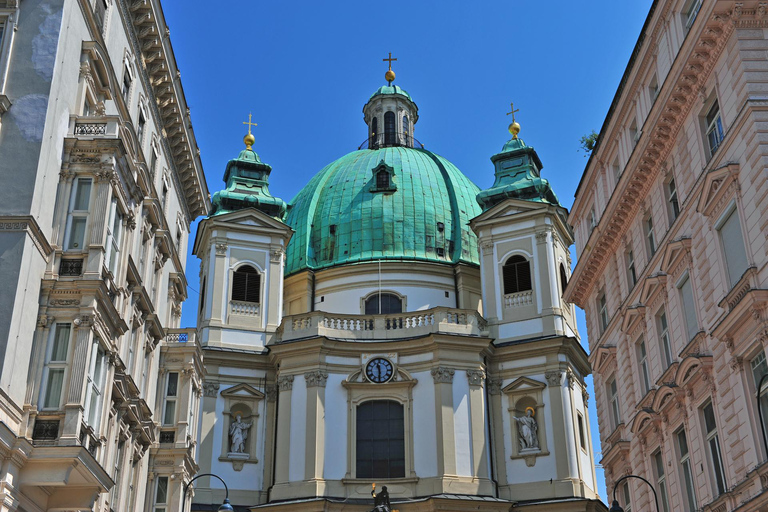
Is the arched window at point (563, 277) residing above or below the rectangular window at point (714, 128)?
above

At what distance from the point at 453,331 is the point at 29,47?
1147 inches

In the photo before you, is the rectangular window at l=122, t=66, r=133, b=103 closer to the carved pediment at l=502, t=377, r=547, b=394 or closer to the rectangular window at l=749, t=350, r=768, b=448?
the rectangular window at l=749, t=350, r=768, b=448

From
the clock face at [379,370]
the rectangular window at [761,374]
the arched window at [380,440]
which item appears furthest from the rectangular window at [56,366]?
the clock face at [379,370]

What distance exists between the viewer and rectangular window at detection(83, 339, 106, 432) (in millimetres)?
20312

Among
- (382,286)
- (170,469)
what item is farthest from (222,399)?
(170,469)

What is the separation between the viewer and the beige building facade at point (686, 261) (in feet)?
66.0

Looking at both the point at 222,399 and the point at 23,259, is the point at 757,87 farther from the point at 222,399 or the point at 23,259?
the point at 222,399

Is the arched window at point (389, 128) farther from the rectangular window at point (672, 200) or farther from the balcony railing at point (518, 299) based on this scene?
the rectangular window at point (672, 200)

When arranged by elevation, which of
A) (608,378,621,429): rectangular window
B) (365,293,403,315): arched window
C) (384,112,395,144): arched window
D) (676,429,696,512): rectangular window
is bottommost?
(676,429,696,512): rectangular window

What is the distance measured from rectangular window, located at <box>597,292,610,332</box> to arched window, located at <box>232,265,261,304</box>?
21.7m

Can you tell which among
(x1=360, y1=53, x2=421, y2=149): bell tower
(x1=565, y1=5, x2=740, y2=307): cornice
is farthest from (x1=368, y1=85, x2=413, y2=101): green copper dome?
(x1=565, y1=5, x2=740, y2=307): cornice

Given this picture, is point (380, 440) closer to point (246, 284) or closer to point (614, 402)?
point (246, 284)

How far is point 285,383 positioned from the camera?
151 ft

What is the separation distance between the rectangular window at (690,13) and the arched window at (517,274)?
25183mm
